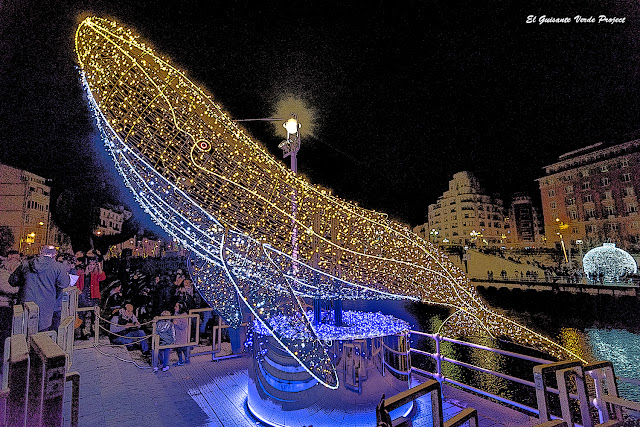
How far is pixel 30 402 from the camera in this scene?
0.71m

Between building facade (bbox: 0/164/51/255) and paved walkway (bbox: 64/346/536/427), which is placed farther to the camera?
building facade (bbox: 0/164/51/255)

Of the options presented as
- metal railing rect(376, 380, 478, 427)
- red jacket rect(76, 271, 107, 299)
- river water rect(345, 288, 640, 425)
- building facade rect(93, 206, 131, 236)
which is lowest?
river water rect(345, 288, 640, 425)

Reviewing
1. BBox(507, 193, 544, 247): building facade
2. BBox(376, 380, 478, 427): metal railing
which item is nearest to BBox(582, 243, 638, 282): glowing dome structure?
BBox(507, 193, 544, 247): building facade

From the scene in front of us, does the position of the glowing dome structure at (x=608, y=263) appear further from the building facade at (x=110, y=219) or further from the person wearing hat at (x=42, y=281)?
the building facade at (x=110, y=219)

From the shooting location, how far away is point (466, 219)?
798cm

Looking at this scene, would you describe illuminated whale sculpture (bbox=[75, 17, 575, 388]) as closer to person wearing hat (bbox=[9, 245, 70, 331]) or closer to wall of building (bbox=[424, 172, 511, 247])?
person wearing hat (bbox=[9, 245, 70, 331])

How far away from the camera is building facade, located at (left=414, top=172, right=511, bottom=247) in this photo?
25.7ft

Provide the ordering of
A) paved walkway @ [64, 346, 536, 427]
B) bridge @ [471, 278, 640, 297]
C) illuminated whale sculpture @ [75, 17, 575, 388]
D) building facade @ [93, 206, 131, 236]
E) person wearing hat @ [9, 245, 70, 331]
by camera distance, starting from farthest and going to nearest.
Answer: building facade @ [93, 206, 131, 236]
bridge @ [471, 278, 640, 297]
person wearing hat @ [9, 245, 70, 331]
paved walkway @ [64, 346, 536, 427]
illuminated whale sculpture @ [75, 17, 575, 388]

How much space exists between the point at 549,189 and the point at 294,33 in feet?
22.6

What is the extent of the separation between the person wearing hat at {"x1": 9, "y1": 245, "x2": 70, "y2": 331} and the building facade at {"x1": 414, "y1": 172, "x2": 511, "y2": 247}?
705cm

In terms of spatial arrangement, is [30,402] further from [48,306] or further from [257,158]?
[48,306]

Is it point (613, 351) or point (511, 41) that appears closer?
point (511, 41)

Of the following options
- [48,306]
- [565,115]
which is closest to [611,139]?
[565,115]

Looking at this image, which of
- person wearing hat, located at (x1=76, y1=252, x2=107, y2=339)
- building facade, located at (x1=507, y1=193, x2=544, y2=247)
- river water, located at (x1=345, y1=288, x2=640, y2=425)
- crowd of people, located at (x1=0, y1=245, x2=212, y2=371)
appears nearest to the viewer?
crowd of people, located at (x1=0, y1=245, x2=212, y2=371)
